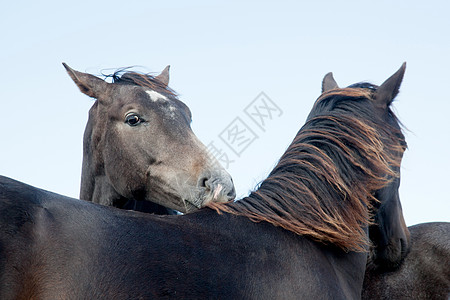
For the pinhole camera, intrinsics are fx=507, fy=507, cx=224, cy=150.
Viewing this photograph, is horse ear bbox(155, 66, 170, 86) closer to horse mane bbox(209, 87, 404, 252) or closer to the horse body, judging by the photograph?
horse mane bbox(209, 87, 404, 252)

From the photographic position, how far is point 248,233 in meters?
Result: 3.03

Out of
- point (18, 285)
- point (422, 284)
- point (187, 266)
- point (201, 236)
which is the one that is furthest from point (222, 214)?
point (422, 284)

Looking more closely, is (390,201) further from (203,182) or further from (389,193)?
(203,182)

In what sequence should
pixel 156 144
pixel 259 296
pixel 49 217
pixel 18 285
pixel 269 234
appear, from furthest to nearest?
pixel 156 144
pixel 269 234
pixel 259 296
pixel 49 217
pixel 18 285

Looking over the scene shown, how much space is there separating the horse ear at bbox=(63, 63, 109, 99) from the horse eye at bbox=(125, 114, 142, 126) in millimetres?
519

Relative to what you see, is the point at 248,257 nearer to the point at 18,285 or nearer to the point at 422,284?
the point at 18,285

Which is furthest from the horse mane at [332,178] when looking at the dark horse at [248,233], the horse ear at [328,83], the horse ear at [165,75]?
the horse ear at [165,75]

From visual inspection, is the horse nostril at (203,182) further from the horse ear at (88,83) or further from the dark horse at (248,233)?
the horse ear at (88,83)

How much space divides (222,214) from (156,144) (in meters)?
1.58

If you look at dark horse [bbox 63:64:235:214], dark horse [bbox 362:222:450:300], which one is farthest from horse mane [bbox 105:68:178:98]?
dark horse [bbox 362:222:450:300]

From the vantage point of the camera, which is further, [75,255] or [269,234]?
[269,234]

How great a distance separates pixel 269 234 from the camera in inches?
121

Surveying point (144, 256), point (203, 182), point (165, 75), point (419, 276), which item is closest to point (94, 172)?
point (203, 182)

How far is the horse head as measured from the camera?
12.3 feet
